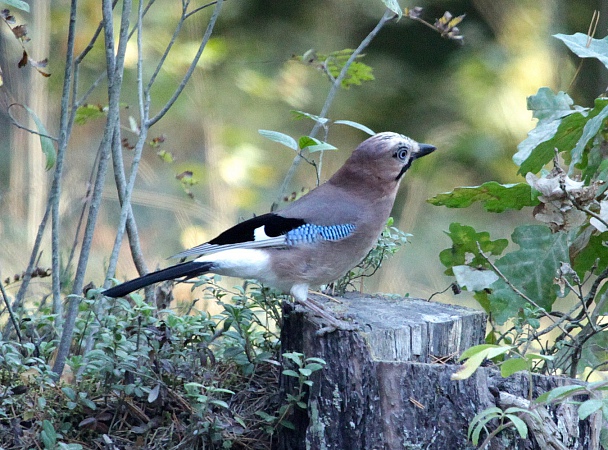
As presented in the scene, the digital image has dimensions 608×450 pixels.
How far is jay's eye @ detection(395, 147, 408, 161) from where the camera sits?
4.12 metres

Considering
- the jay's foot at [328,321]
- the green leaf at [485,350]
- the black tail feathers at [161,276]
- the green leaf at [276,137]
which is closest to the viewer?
the green leaf at [485,350]

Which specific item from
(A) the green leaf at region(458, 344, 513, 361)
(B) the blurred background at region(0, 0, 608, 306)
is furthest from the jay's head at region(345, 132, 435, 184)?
(B) the blurred background at region(0, 0, 608, 306)

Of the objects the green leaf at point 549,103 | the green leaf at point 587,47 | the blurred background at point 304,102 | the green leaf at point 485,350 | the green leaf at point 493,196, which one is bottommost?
the green leaf at point 485,350

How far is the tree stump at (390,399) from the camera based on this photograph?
299 centimetres

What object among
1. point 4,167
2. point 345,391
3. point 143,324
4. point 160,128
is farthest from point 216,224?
point 345,391

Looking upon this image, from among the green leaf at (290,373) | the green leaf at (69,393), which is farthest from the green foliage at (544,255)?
the green leaf at (69,393)

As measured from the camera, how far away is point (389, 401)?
3061 mm

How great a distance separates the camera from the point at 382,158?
4.11 meters

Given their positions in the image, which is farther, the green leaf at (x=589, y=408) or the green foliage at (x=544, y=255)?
the green foliage at (x=544, y=255)

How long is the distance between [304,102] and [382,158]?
324 cm

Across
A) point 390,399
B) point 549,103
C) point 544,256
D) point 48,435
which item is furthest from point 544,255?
point 48,435

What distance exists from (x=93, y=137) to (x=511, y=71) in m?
3.75

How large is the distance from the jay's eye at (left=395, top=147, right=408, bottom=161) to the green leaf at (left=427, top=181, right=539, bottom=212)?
10.7 inches

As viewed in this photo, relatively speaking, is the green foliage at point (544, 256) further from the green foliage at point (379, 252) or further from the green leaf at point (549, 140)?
the green foliage at point (379, 252)
